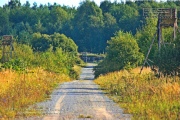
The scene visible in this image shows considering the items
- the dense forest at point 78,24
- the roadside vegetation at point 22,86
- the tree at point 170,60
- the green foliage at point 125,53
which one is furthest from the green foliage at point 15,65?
the dense forest at point 78,24

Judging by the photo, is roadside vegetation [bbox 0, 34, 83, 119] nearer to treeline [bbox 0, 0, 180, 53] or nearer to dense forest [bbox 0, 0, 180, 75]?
dense forest [bbox 0, 0, 180, 75]

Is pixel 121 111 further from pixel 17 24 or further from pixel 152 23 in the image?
pixel 17 24

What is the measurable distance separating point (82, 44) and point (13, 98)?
13083 cm

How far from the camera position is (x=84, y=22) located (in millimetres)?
159375

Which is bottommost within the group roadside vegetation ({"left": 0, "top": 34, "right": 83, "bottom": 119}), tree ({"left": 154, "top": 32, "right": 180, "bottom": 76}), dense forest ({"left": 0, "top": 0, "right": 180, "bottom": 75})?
roadside vegetation ({"left": 0, "top": 34, "right": 83, "bottom": 119})

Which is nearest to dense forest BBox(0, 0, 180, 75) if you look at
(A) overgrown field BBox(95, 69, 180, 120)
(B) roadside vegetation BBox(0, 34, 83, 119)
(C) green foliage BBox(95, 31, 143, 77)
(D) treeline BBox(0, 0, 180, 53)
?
(D) treeline BBox(0, 0, 180, 53)

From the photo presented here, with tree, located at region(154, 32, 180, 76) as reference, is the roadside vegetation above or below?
below

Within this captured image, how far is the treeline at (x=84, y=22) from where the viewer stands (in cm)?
15025

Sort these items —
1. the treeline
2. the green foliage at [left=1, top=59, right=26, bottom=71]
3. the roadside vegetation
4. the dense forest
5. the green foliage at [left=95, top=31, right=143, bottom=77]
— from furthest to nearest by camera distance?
the treeline
the dense forest
the green foliage at [left=95, top=31, right=143, bottom=77]
the green foliage at [left=1, top=59, right=26, bottom=71]
the roadside vegetation

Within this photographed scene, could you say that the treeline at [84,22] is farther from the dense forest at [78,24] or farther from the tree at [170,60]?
the tree at [170,60]

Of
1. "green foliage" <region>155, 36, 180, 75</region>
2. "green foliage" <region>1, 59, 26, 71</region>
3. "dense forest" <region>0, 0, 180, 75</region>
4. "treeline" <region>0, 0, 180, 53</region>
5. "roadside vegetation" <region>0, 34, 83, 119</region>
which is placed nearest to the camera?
"roadside vegetation" <region>0, 34, 83, 119</region>

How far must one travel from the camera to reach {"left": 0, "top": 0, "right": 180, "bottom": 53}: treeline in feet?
493

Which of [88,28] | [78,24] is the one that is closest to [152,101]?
[88,28]

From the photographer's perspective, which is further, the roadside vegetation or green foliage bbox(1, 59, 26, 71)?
green foliage bbox(1, 59, 26, 71)
